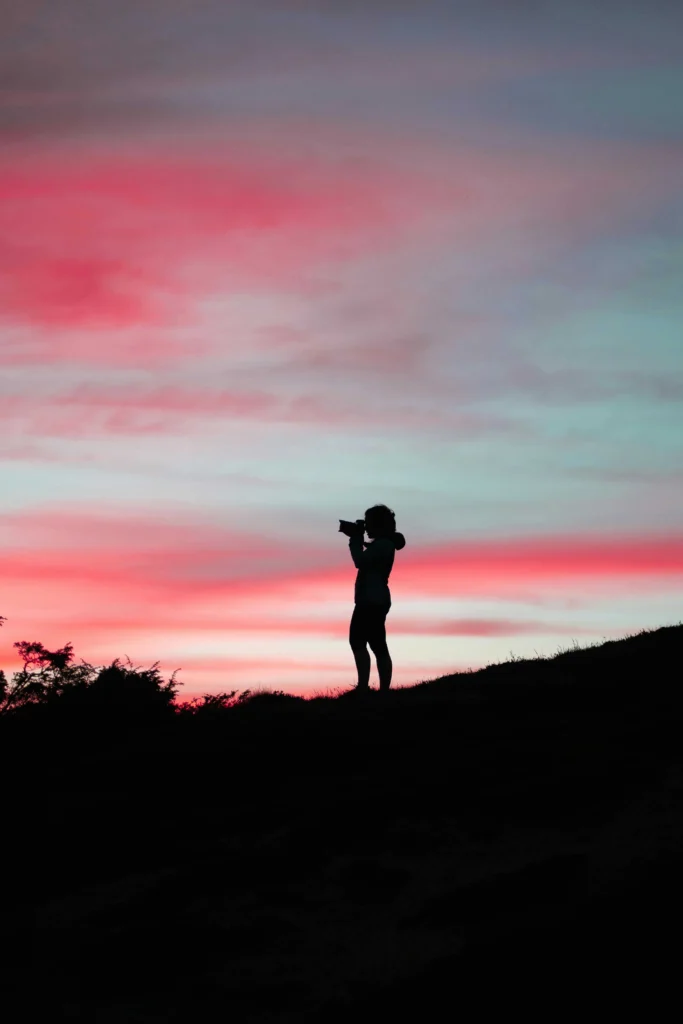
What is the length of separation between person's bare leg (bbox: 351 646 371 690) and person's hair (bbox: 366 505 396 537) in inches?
87.8

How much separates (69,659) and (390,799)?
96.1ft

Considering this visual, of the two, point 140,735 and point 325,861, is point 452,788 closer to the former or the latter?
point 325,861

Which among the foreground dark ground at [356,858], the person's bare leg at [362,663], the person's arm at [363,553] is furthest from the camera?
the person's bare leg at [362,663]

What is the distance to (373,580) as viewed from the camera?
21.2 meters

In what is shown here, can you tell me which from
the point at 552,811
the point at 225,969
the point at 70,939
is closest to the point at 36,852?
the point at 70,939

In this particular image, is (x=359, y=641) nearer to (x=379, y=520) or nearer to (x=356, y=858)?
(x=379, y=520)

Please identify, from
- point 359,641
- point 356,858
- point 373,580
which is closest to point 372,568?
point 373,580

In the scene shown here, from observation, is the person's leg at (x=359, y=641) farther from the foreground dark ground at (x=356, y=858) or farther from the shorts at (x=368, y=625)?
the foreground dark ground at (x=356, y=858)

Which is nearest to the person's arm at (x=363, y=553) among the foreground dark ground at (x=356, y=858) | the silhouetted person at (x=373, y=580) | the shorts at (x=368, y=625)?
the silhouetted person at (x=373, y=580)

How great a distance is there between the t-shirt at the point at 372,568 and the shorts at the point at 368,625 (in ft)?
0.44

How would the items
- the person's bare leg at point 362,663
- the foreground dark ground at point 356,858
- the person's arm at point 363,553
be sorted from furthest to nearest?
the person's bare leg at point 362,663
the person's arm at point 363,553
the foreground dark ground at point 356,858

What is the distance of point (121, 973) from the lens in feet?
40.1

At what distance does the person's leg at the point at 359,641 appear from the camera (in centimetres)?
2123

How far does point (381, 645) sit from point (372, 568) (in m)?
1.51
